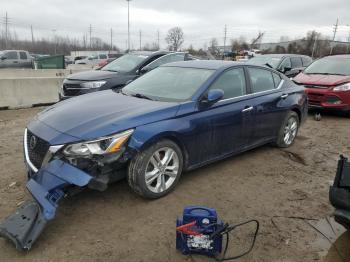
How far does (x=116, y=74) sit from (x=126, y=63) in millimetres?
880

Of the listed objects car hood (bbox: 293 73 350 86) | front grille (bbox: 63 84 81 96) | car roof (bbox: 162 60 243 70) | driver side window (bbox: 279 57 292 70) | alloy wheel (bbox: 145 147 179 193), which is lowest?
alloy wheel (bbox: 145 147 179 193)

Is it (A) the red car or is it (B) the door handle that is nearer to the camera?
(B) the door handle

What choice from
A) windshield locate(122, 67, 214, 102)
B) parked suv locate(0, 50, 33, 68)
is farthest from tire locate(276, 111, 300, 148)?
parked suv locate(0, 50, 33, 68)

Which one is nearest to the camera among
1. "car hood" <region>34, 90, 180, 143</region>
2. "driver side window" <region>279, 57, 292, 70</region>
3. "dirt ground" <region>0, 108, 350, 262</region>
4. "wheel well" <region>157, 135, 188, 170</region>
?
"dirt ground" <region>0, 108, 350, 262</region>

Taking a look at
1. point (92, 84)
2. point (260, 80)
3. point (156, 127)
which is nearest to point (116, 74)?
point (92, 84)

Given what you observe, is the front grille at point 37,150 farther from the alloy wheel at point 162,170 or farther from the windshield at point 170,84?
the windshield at point 170,84

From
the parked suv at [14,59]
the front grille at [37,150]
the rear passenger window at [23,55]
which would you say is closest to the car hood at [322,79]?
the front grille at [37,150]

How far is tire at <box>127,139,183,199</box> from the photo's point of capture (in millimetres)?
3742

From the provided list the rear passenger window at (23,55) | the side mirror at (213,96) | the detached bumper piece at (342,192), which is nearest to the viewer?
the detached bumper piece at (342,192)

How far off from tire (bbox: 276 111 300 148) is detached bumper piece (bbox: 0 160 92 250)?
3812mm

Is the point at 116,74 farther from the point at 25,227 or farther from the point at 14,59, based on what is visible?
the point at 14,59

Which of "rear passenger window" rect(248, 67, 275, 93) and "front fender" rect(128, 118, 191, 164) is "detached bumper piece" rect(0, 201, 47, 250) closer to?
"front fender" rect(128, 118, 191, 164)

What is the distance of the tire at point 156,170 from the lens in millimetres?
3742

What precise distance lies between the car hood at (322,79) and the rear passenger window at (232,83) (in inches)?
190
